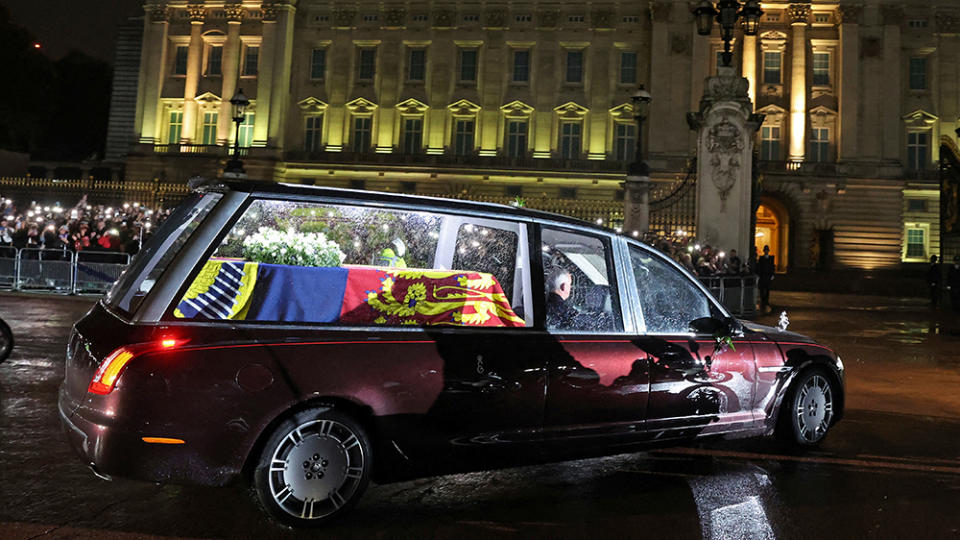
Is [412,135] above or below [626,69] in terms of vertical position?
below

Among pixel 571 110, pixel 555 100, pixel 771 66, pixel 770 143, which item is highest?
pixel 771 66

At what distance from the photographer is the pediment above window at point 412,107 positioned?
4503 centimetres

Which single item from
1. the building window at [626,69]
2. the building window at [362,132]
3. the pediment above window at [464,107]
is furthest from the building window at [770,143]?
the building window at [362,132]

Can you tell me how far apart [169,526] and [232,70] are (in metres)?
47.1

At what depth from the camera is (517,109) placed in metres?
44.4

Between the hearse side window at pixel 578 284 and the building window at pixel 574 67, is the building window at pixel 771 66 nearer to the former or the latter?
the building window at pixel 574 67

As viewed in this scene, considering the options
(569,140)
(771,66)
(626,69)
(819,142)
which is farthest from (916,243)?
(569,140)

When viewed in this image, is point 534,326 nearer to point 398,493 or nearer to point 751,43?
point 398,493

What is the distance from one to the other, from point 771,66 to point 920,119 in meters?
9.59

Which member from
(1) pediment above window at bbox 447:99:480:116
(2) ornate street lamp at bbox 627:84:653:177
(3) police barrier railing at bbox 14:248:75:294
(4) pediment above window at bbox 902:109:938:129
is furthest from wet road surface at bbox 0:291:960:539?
(4) pediment above window at bbox 902:109:938:129

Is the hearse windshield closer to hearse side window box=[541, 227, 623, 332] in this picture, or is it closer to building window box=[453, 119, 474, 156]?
hearse side window box=[541, 227, 623, 332]

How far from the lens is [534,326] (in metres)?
3.94

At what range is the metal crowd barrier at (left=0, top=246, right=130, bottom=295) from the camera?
17.3 metres

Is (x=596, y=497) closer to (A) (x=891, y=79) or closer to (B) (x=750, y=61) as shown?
(B) (x=750, y=61)
